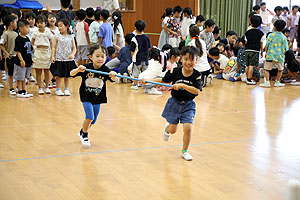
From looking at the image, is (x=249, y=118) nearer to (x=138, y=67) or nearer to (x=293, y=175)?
(x=293, y=175)

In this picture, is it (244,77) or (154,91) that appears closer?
(154,91)

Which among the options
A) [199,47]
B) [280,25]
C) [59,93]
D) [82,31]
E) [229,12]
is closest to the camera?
[59,93]

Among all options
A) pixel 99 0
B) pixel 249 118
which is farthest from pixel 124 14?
pixel 249 118

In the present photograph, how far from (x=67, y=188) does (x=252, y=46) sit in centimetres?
556

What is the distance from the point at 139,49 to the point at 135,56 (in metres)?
0.14

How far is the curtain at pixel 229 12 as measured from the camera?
40.8 ft

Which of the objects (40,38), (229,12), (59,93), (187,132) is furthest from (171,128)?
(229,12)

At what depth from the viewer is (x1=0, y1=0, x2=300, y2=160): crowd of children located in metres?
3.92

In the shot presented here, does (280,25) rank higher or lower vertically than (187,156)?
higher

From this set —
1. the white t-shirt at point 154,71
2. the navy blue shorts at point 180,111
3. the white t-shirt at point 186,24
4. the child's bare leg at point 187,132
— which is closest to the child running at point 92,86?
the navy blue shorts at point 180,111

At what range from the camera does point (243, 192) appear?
9.52 feet

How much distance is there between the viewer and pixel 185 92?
358cm

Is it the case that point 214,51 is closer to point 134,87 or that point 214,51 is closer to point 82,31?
point 134,87

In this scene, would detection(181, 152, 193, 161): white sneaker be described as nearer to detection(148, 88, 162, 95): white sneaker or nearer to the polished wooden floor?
the polished wooden floor
